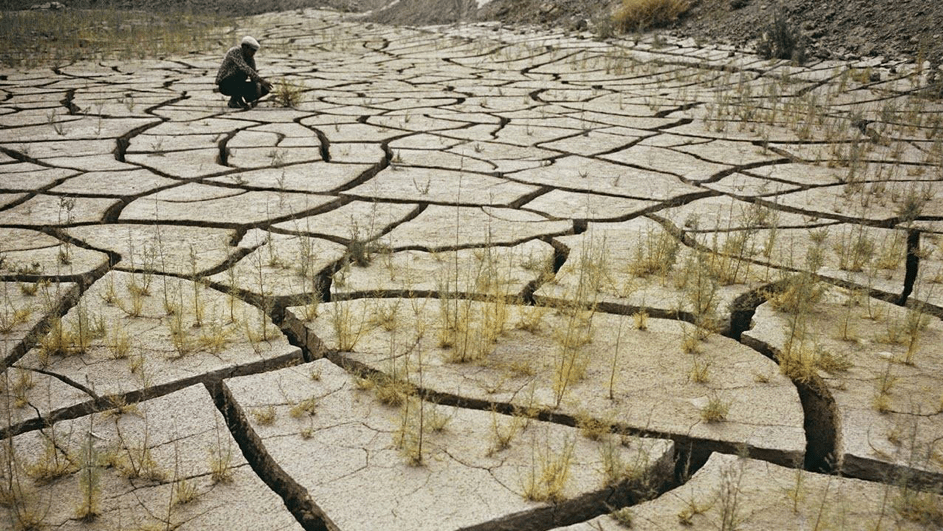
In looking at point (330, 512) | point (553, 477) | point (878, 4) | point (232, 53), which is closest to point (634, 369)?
point (553, 477)

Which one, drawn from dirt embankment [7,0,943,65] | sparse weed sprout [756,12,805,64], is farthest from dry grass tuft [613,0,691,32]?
sparse weed sprout [756,12,805,64]

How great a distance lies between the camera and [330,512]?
1.65 metres

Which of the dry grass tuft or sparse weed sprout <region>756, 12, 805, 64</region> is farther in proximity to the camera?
the dry grass tuft

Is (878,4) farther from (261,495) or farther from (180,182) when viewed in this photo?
(261,495)

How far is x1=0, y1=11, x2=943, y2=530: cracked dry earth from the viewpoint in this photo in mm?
1716

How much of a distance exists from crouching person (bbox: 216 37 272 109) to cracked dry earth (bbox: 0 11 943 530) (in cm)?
119

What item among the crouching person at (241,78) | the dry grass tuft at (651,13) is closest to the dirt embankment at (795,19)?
the dry grass tuft at (651,13)

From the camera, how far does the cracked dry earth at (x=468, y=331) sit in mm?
1716

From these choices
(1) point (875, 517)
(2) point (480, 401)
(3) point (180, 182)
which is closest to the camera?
(1) point (875, 517)

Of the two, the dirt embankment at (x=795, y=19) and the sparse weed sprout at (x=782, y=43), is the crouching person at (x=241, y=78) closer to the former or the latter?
the sparse weed sprout at (x=782, y=43)

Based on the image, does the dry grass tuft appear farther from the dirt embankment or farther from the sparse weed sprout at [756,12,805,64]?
the sparse weed sprout at [756,12,805,64]

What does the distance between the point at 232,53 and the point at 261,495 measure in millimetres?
5070

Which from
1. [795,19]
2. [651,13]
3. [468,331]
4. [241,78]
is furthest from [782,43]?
[468,331]

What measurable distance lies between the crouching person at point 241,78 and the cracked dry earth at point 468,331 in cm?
119
